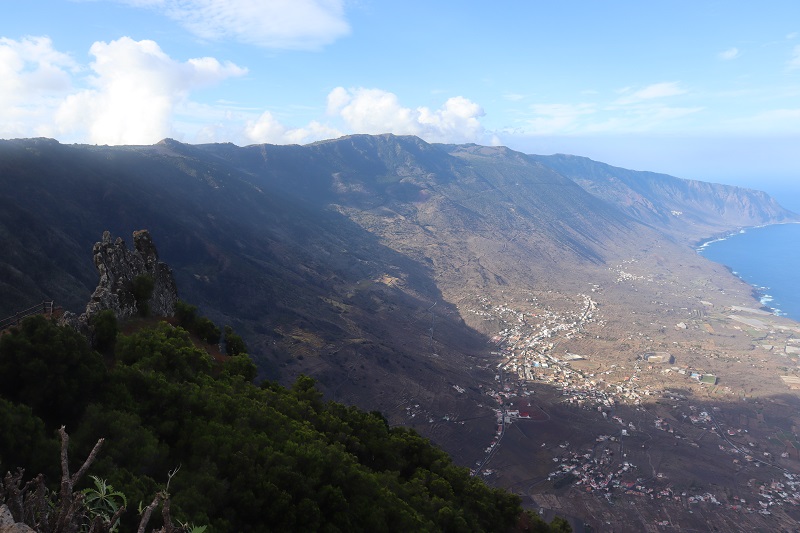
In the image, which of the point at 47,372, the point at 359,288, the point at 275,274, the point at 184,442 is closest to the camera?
the point at 47,372

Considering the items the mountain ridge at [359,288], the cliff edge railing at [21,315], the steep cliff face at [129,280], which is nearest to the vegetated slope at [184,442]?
the steep cliff face at [129,280]

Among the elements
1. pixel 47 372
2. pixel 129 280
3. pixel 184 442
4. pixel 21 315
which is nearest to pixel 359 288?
pixel 129 280

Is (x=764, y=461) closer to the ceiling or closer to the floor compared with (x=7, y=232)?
closer to the floor

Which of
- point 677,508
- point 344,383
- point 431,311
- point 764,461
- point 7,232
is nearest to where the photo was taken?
point 677,508

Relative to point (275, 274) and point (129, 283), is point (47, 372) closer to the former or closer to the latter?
point (129, 283)

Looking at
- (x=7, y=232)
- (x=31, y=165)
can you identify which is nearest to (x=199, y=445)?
(x=7, y=232)

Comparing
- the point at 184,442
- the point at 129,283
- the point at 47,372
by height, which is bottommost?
the point at 184,442

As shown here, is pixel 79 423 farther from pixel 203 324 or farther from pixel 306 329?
pixel 306 329
